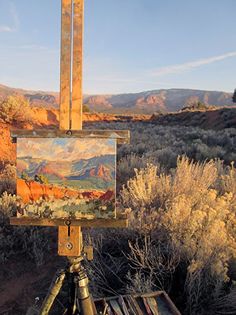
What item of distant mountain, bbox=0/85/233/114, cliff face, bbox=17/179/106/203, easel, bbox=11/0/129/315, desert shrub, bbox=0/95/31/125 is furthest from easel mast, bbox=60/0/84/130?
distant mountain, bbox=0/85/233/114

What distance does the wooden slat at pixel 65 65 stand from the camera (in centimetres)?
253

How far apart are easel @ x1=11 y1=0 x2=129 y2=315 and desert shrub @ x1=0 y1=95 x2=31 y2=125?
1315cm

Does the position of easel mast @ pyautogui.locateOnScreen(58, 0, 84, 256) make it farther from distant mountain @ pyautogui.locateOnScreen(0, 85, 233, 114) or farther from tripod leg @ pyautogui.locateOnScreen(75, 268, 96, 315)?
distant mountain @ pyautogui.locateOnScreen(0, 85, 233, 114)

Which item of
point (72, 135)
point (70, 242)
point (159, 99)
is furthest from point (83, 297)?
point (159, 99)

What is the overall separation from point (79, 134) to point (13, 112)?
13.7 m

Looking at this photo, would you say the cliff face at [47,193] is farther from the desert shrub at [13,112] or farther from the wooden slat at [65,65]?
the desert shrub at [13,112]

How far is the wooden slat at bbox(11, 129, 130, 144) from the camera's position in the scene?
2.41 m

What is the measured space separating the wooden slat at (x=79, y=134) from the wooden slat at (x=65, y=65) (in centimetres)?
9

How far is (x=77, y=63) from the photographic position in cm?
254

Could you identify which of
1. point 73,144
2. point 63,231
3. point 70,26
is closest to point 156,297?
point 63,231

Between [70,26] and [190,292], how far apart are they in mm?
2880

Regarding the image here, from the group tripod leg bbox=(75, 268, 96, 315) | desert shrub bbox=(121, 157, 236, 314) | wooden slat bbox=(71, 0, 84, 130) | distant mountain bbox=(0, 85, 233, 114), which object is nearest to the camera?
tripod leg bbox=(75, 268, 96, 315)

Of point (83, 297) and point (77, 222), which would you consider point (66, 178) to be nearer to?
point (77, 222)

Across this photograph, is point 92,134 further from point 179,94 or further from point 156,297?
point 179,94
